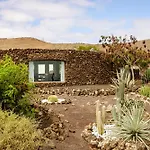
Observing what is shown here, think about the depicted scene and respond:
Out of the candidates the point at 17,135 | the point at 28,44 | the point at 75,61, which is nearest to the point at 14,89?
the point at 17,135

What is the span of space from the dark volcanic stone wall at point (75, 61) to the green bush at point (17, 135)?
1747cm

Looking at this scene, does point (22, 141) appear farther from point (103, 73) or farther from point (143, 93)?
point (103, 73)

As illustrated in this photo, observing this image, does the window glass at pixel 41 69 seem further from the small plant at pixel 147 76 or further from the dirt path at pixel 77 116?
the dirt path at pixel 77 116

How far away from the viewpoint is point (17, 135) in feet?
27.1

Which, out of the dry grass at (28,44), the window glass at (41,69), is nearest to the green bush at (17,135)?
the window glass at (41,69)

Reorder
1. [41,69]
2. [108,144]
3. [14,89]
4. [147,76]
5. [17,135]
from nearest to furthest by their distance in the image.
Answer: [17,135]
[108,144]
[14,89]
[147,76]
[41,69]

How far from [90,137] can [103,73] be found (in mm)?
17342

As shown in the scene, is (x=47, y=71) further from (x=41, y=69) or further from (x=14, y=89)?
(x=14, y=89)

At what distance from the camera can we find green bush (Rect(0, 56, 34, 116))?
1145 cm

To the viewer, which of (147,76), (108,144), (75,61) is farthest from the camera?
(147,76)

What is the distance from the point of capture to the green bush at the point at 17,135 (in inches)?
318

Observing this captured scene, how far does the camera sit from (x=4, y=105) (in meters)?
11.6

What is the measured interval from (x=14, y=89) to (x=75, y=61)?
52.0 ft

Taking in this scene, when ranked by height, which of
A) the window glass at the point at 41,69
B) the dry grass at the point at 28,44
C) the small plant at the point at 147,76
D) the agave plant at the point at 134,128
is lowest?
the agave plant at the point at 134,128
